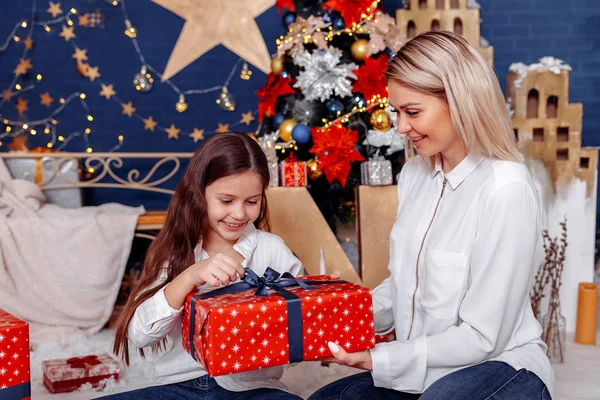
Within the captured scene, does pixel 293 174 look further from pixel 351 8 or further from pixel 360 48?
pixel 351 8

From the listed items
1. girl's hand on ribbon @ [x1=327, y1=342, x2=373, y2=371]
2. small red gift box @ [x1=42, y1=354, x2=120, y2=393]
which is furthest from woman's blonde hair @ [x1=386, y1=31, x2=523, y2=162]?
small red gift box @ [x1=42, y1=354, x2=120, y2=393]

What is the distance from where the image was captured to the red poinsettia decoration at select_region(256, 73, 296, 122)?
3391 millimetres

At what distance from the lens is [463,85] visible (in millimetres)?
1635

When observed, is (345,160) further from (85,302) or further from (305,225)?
(85,302)

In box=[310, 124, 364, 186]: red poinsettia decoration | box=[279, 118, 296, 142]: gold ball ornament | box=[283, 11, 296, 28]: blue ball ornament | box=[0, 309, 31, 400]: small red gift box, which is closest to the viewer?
box=[0, 309, 31, 400]: small red gift box

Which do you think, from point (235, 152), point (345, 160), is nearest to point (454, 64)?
point (235, 152)

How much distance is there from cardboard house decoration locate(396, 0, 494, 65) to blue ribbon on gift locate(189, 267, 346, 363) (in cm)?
252

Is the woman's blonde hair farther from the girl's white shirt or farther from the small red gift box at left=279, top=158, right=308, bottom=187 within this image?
the small red gift box at left=279, top=158, right=308, bottom=187

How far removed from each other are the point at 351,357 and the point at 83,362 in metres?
1.77

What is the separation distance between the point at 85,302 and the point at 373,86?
6.34 ft

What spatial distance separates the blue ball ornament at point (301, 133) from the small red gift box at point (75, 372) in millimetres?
1306

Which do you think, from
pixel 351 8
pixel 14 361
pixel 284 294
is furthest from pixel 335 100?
pixel 14 361

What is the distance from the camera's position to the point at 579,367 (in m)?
3.09

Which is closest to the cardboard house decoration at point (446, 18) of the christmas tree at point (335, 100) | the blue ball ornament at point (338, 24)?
the christmas tree at point (335, 100)
